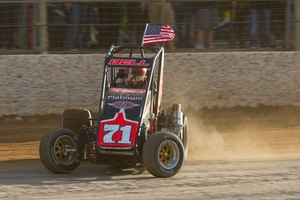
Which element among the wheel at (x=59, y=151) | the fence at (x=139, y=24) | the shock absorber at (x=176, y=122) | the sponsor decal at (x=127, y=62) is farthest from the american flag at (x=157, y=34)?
the fence at (x=139, y=24)

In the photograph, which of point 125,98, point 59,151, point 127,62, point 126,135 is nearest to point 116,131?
point 126,135

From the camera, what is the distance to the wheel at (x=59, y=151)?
7.17 metres

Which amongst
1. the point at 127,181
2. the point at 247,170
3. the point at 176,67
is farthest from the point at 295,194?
the point at 176,67

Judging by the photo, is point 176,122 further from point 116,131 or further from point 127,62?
point 116,131

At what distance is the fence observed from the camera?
37.6 feet

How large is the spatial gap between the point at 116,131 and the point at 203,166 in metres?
1.46

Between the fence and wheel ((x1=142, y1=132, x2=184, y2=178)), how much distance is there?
4943mm

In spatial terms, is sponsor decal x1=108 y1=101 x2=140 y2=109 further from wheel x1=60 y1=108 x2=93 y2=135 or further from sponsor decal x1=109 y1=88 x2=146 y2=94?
wheel x1=60 y1=108 x2=93 y2=135

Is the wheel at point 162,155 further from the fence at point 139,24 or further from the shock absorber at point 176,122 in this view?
the fence at point 139,24

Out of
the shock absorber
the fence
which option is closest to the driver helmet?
the shock absorber

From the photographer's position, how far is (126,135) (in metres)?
7.05

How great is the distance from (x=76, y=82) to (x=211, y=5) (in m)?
3.09

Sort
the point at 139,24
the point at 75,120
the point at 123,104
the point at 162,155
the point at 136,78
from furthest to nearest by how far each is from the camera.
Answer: the point at 139,24 → the point at 75,120 → the point at 136,78 → the point at 123,104 → the point at 162,155

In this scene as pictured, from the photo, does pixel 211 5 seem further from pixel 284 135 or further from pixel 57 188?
pixel 57 188
